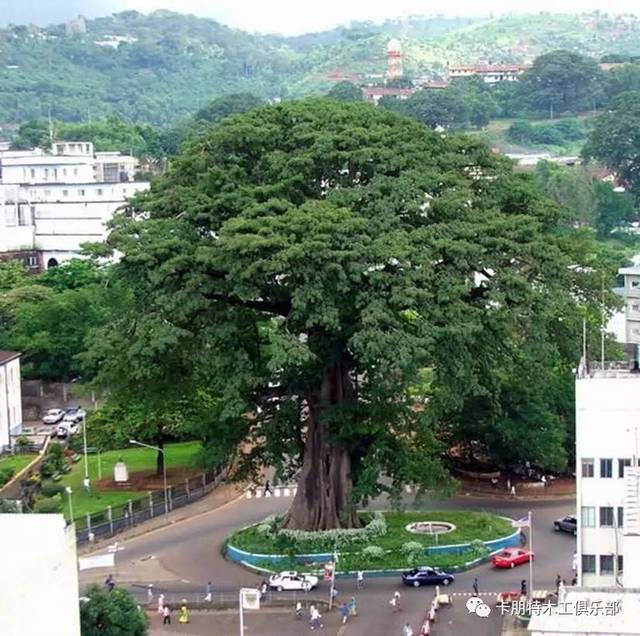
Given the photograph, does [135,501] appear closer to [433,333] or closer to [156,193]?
[156,193]

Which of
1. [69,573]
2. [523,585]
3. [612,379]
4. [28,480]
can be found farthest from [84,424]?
[69,573]

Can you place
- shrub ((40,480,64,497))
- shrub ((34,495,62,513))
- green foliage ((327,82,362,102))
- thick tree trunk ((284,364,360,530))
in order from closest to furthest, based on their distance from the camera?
thick tree trunk ((284,364,360,530)) < shrub ((34,495,62,513)) < shrub ((40,480,64,497)) < green foliage ((327,82,362,102))

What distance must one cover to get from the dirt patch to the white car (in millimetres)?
9725

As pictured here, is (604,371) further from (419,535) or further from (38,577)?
(38,577)

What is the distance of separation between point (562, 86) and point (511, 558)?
362ft

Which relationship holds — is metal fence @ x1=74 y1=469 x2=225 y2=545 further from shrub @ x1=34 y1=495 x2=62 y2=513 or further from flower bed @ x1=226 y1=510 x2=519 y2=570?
flower bed @ x1=226 y1=510 x2=519 y2=570

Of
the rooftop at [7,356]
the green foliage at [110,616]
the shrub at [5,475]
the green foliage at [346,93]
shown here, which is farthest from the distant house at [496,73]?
the green foliage at [110,616]

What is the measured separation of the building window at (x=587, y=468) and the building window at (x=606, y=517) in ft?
2.41

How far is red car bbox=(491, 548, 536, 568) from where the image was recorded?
36.8 meters

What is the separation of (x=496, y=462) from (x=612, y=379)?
13.2 metres

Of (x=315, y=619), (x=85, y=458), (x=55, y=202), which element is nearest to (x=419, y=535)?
(x=315, y=619)

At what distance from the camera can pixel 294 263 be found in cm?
3588

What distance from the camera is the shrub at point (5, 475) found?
4581cm

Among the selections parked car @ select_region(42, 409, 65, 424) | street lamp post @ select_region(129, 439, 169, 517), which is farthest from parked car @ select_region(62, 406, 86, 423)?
street lamp post @ select_region(129, 439, 169, 517)
